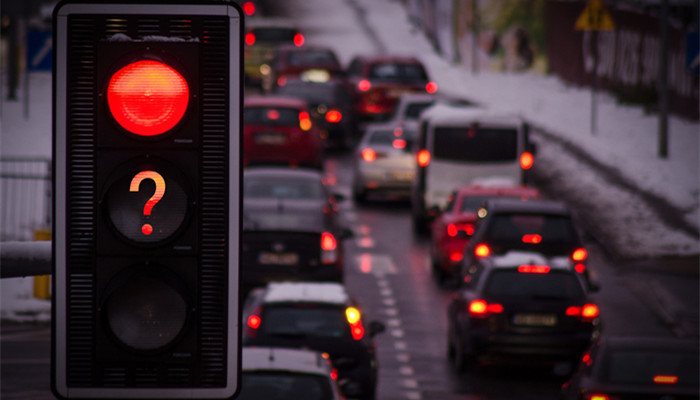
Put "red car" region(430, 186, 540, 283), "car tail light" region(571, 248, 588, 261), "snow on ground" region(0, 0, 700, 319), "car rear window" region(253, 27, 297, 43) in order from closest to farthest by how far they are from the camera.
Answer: "car tail light" region(571, 248, 588, 261), "red car" region(430, 186, 540, 283), "snow on ground" region(0, 0, 700, 319), "car rear window" region(253, 27, 297, 43)

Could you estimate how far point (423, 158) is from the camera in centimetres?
2819

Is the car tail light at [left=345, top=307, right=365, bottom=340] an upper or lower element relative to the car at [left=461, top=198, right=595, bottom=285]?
lower

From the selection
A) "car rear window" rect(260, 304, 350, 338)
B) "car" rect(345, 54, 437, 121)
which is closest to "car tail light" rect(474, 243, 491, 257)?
"car rear window" rect(260, 304, 350, 338)

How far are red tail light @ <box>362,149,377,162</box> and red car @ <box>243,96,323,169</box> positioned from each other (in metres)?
1.33

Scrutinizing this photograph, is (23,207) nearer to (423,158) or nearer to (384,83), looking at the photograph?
(423,158)

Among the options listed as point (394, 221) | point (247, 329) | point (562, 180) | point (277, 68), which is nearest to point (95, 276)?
point (247, 329)

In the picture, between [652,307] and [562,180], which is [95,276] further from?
[562,180]

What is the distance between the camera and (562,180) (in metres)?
35.3

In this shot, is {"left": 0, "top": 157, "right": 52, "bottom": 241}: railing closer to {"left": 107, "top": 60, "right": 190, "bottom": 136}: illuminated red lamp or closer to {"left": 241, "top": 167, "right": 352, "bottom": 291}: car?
{"left": 241, "top": 167, "right": 352, "bottom": 291}: car

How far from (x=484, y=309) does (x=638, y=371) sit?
188 inches

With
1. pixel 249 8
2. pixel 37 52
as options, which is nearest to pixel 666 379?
pixel 37 52

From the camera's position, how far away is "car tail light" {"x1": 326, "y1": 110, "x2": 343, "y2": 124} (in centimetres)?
3942

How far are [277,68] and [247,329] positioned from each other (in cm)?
3099

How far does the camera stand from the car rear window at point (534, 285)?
60.5 ft
